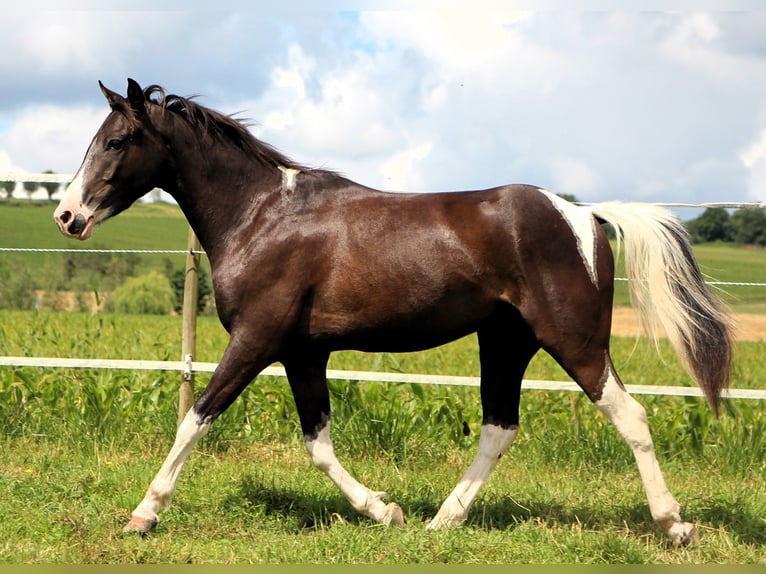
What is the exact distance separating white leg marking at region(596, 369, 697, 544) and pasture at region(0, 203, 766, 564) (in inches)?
3.9

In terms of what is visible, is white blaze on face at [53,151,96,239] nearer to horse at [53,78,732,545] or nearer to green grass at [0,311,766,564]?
horse at [53,78,732,545]

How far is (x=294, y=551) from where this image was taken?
13.3 feet

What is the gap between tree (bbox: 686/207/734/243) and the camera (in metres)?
17.0

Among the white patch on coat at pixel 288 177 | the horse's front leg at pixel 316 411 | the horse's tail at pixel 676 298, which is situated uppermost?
the white patch on coat at pixel 288 177

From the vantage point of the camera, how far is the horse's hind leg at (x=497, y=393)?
4816 mm

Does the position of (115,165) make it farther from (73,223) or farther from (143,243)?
(143,243)

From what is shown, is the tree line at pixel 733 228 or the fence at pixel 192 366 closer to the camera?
the fence at pixel 192 366

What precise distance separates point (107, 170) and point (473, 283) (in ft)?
6.23

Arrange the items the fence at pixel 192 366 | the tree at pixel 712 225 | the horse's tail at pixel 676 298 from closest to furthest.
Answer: the horse's tail at pixel 676 298 < the fence at pixel 192 366 < the tree at pixel 712 225

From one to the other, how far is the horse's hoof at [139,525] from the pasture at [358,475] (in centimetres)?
6

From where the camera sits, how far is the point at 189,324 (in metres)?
6.19

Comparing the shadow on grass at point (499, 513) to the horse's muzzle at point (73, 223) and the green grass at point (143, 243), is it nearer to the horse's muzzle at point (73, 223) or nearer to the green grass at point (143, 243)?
the horse's muzzle at point (73, 223)

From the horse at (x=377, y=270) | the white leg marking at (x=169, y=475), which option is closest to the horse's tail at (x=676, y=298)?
the horse at (x=377, y=270)

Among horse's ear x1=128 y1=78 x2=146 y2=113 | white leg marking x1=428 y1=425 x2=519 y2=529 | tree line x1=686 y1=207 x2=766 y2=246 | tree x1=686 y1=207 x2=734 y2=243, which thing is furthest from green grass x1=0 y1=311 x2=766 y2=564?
tree line x1=686 y1=207 x2=766 y2=246
